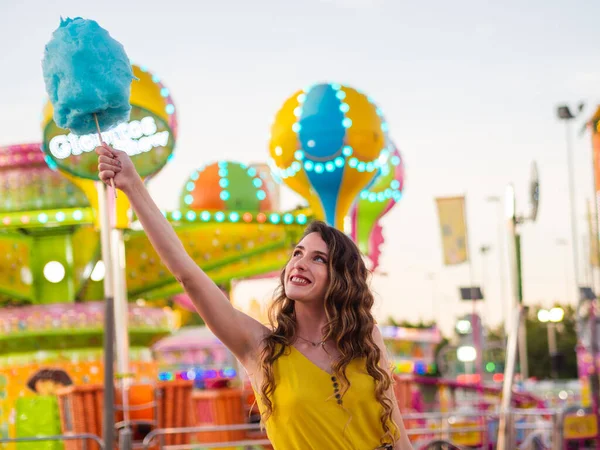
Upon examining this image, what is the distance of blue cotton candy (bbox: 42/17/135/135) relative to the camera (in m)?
3.55

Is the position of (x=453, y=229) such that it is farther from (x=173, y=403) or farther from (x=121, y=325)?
(x=173, y=403)

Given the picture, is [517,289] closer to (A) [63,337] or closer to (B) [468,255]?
(A) [63,337]

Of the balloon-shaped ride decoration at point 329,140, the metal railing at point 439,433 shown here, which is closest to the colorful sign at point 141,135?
the balloon-shaped ride decoration at point 329,140

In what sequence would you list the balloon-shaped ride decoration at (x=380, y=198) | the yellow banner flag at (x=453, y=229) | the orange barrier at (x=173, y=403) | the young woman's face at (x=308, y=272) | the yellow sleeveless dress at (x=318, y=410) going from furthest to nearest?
1. the yellow banner flag at (x=453, y=229)
2. the balloon-shaped ride decoration at (x=380, y=198)
3. the orange barrier at (x=173, y=403)
4. the young woman's face at (x=308, y=272)
5. the yellow sleeveless dress at (x=318, y=410)

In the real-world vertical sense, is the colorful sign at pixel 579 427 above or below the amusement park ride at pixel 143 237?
below

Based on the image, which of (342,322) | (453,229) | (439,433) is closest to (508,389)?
(439,433)

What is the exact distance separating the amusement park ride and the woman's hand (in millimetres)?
9332

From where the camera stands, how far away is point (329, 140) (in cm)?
1596

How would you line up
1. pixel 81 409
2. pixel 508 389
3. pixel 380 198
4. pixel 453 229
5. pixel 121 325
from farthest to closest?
1. pixel 453 229
2. pixel 380 198
3. pixel 121 325
4. pixel 81 409
5. pixel 508 389

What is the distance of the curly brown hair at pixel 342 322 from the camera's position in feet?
10.2

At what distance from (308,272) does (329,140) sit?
42.0ft

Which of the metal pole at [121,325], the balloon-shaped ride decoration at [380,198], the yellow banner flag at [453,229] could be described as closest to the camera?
the metal pole at [121,325]

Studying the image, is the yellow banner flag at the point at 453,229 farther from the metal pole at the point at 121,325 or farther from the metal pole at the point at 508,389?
the metal pole at the point at 508,389

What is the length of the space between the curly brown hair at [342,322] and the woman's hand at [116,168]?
0.68 m
